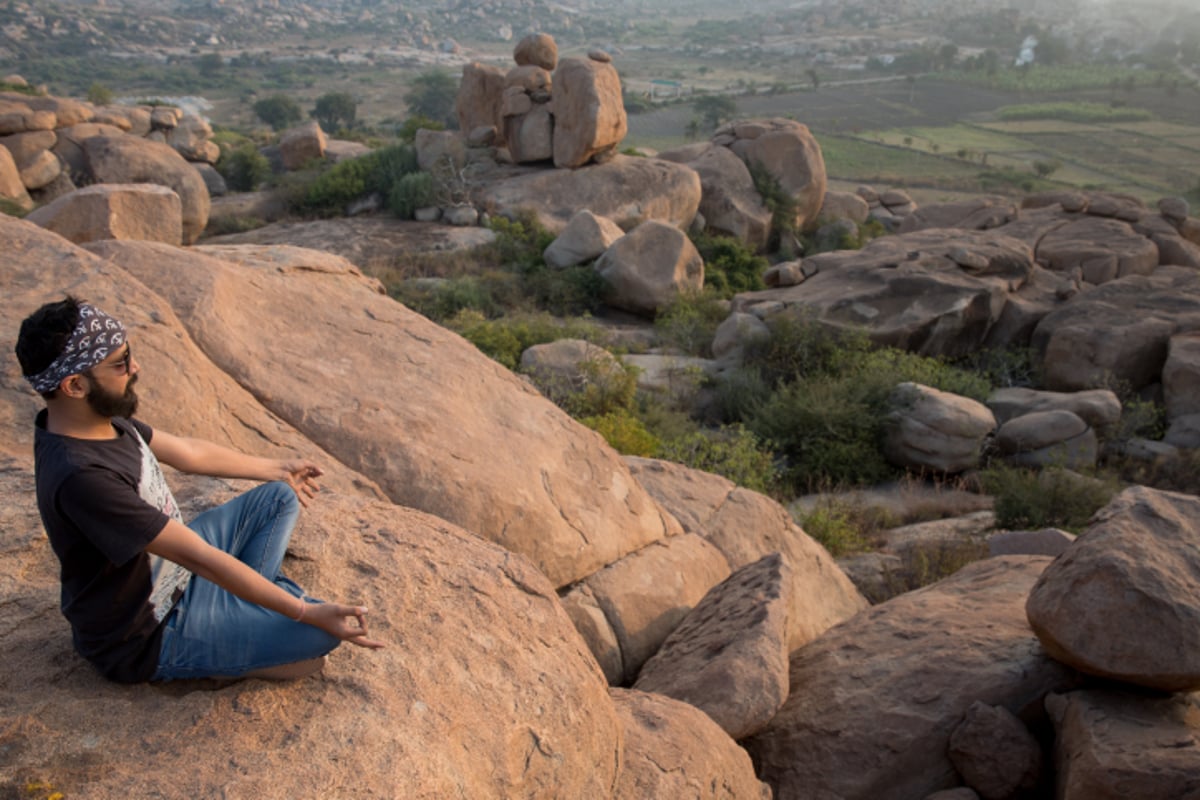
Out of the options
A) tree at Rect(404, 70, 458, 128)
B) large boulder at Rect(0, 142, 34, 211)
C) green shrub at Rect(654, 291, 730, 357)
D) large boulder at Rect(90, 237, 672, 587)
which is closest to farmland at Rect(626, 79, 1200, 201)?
tree at Rect(404, 70, 458, 128)

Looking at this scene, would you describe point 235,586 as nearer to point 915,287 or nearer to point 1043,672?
point 1043,672

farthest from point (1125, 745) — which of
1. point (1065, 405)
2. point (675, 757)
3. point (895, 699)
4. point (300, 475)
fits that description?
point (1065, 405)

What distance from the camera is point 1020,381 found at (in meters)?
13.2

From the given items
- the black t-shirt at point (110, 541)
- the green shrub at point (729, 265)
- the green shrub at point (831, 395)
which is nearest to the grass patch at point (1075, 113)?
the green shrub at point (729, 265)

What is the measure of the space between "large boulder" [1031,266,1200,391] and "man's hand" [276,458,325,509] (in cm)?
1201

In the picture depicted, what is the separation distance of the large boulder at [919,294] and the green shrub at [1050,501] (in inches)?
189

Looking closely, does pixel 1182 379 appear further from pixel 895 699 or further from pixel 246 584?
pixel 246 584

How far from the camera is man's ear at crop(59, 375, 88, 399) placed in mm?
2166

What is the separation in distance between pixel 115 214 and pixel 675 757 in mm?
8564

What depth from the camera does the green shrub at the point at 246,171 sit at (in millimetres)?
23078

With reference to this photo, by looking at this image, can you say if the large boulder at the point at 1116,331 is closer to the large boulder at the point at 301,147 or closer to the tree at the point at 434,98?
the large boulder at the point at 301,147

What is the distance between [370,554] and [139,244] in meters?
2.79

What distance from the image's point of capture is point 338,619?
235 centimetres

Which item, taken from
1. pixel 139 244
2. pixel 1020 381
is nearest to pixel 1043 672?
pixel 139 244
